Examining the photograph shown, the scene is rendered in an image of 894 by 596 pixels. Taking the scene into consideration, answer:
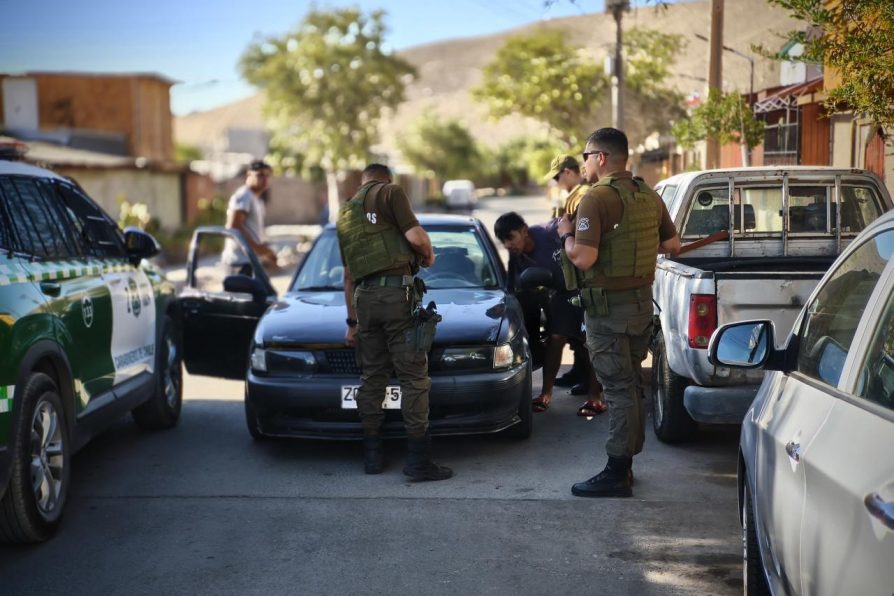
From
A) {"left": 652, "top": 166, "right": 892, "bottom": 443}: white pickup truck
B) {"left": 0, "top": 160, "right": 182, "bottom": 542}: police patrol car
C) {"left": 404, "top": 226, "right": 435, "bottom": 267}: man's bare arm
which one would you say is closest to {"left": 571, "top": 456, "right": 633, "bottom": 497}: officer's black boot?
{"left": 652, "top": 166, "right": 892, "bottom": 443}: white pickup truck

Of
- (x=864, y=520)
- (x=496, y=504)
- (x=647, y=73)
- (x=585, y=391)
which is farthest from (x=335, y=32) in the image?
(x=864, y=520)

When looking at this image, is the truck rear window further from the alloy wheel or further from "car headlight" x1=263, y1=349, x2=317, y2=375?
the alloy wheel

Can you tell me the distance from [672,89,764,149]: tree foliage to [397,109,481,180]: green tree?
76.9 meters

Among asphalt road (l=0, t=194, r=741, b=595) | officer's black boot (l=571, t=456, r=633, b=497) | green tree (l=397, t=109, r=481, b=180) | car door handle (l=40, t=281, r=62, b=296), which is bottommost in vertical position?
asphalt road (l=0, t=194, r=741, b=595)

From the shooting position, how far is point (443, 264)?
7891 mm

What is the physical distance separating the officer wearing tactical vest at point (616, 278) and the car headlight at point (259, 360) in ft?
6.77

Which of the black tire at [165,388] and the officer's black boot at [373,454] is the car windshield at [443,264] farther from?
the officer's black boot at [373,454]

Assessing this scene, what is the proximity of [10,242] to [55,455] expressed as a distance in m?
1.09

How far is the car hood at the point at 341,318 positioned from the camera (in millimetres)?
6582

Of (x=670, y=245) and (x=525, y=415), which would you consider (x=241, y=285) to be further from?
(x=670, y=245)

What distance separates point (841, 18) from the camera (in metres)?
7.17

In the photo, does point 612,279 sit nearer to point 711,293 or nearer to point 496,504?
point 711,293

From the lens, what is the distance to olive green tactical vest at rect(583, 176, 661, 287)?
566 centimetres

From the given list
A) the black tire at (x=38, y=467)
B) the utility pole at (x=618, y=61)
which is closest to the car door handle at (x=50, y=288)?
the black tire at (x=38, y=467)
